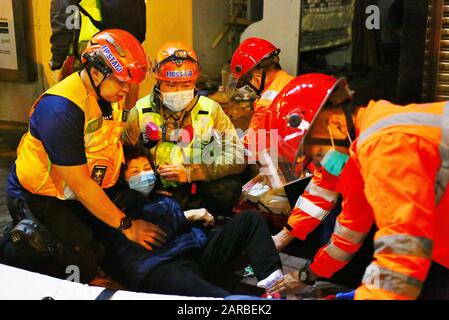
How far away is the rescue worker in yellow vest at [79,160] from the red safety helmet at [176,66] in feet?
1.94

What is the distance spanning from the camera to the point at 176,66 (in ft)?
14.1

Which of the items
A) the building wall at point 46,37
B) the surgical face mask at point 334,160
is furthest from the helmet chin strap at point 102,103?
the building wall at point 46,37

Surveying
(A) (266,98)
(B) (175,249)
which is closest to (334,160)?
(B) (175,249)

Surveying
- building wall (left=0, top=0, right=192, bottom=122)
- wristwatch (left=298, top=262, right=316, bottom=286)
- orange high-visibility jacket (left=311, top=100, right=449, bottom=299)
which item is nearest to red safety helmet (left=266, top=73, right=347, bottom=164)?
orange high-visibility jacket (left=311, top=100, right=449, bottom=299)

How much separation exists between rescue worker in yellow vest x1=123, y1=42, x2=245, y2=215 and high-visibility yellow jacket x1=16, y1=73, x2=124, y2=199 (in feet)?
2.28

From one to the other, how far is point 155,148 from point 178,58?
69cm

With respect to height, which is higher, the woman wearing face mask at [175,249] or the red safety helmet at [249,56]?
the red safety helmet at [249,56]

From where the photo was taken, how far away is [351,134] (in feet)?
8.45

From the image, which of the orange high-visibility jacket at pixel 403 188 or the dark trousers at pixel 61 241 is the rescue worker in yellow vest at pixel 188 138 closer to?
the dark trousers at pixel 61 241

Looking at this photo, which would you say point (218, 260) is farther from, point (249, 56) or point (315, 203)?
point (249, 56)

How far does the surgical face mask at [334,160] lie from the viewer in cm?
262

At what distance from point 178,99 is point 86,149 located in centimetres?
103

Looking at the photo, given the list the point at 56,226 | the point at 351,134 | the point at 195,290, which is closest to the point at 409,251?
the point at 351,134

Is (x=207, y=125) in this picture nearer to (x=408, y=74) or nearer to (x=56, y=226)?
(x=56, y=226)
